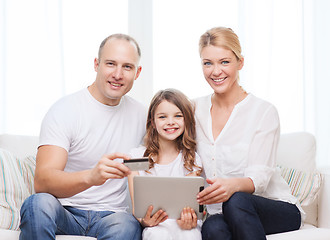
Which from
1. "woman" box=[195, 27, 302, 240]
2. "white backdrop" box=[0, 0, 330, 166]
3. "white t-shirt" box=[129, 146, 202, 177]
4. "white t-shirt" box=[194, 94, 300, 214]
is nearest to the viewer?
"woman" box=[195, 27, 302, 240]

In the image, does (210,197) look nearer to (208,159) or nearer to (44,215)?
(208,159)

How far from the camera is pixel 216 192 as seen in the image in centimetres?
171

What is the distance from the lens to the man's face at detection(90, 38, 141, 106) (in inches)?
79.4

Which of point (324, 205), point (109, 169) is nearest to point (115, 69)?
point (109, 169)

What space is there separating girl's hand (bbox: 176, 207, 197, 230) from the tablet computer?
15 mm

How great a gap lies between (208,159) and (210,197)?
329mm

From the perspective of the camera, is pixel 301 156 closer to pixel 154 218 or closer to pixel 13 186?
pixel 154 218

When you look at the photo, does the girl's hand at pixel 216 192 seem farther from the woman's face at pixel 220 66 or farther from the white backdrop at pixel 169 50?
the white backdrop at pixel 169 50

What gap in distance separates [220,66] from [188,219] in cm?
69

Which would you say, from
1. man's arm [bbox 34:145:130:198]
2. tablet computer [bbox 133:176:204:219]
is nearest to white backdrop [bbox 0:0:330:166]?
man's arm [bbox 34:145:130:198]

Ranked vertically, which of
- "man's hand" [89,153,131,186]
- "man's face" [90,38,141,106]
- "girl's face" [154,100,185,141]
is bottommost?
"man's hand" [89,153,131,186]

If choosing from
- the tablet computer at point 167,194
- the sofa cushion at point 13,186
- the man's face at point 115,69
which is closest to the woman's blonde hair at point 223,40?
A: the man's face at point 115,69

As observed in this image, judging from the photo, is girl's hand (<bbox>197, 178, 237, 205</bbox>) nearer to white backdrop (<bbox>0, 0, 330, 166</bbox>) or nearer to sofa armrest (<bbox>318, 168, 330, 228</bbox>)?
sofa armrest (<bbox>318, 168, 330, 228</bbox>)

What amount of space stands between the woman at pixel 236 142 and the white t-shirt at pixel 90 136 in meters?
0.37
